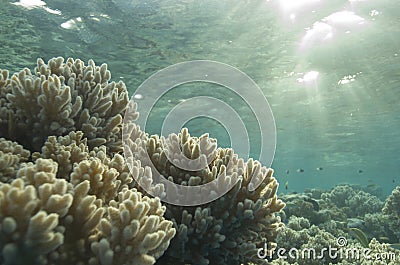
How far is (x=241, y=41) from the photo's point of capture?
14844 millimetres

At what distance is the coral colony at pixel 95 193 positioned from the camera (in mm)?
1490

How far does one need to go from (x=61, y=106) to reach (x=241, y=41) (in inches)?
523

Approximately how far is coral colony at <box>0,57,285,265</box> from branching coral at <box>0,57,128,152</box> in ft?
0.03

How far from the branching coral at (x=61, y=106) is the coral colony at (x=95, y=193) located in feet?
0.03

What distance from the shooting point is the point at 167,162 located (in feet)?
9.64

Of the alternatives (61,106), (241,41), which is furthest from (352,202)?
(61,106)

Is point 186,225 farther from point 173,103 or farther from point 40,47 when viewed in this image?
point 173,103

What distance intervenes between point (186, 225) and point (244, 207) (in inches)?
21.8

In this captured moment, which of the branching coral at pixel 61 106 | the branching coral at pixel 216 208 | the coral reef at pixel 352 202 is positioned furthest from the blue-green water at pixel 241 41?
the branching coral at pixel 216 208

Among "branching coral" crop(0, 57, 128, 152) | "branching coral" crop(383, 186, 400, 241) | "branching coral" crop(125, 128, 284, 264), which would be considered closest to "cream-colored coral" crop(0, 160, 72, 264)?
"branching coral" crop(125, 128, 284, 264)

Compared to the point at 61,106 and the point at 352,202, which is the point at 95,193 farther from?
the point at 352,202

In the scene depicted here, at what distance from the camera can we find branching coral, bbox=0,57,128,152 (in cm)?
276

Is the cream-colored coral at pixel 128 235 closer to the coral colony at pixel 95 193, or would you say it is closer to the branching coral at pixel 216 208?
the coral colony at pixel 95 193

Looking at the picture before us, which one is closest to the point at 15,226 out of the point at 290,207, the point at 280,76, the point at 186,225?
the point at 186,225
